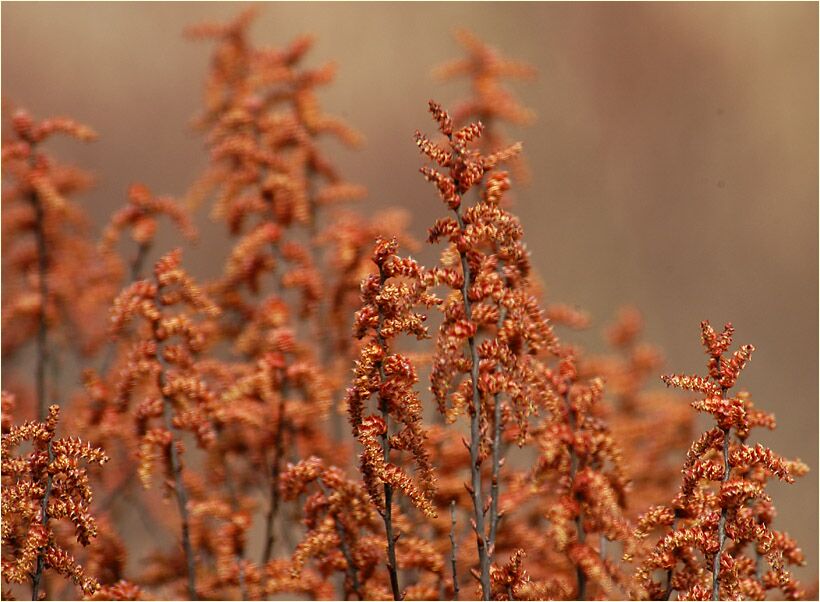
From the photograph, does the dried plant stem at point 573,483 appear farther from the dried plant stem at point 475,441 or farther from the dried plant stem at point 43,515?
the dried plant stem at point 43,515

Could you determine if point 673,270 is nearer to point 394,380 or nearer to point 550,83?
point 550,83

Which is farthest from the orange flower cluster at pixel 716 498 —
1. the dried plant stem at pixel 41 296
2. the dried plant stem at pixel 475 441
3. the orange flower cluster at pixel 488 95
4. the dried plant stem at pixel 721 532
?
the dried plant stem at pixel 41 296

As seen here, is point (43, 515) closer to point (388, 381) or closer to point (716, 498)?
point (388, 381)

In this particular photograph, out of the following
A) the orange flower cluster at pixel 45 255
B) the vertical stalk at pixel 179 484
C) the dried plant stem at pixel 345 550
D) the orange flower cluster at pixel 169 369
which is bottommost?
the dried plant stem at pixel 345 550

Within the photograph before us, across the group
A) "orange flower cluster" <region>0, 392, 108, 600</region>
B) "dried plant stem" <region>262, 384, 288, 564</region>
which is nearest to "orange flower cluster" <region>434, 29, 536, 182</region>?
"dried plant stem" <region>262, 384, 288, 564</region>

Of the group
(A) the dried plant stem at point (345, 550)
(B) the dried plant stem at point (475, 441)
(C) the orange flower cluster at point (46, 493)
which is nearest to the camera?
(B) the dried plant stem at point (475, 441)

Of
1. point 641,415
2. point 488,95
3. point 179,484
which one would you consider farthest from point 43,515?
point 641,415

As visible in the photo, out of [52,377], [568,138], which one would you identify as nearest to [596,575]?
[52,377]
